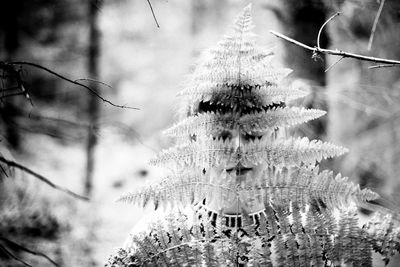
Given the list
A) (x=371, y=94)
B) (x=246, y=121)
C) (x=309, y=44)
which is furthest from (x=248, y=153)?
(x=371, y=94)

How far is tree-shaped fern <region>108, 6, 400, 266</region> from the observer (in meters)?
0.89

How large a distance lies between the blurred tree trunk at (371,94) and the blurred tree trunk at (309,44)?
180mm

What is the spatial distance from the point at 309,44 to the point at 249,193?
2.67 metres

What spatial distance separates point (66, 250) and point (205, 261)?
11.1ft

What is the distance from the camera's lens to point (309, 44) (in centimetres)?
324

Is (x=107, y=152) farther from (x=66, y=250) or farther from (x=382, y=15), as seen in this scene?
(x=382, y=15)

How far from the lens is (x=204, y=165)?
1002 millimetres

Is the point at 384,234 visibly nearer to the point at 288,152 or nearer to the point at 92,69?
the point at 288,152

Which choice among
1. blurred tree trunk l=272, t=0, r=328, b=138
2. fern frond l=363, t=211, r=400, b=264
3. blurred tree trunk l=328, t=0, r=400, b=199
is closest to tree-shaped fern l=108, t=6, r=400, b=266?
fern frond l=363, t=211, r=400, b=264

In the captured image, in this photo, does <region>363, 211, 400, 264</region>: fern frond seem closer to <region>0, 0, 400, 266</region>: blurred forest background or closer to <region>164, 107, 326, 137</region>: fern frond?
<region>164, 107, 326, 137</region>: fern frond

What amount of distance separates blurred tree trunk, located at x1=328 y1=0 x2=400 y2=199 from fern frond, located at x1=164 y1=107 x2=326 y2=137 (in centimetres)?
237

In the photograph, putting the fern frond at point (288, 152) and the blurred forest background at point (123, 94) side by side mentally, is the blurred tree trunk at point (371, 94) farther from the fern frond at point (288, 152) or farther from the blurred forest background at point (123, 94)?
the fern frond at point (288, 152)

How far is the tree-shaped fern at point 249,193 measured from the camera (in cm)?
89

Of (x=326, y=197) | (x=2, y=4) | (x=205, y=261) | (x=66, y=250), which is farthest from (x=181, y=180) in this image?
(x=2, y=4)
